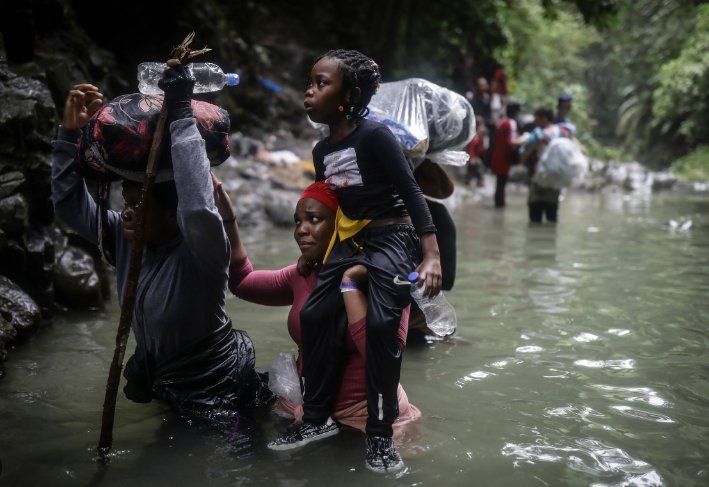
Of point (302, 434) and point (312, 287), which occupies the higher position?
point (312, 287)

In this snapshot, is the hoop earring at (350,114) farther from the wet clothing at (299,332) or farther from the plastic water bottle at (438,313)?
the plastic water bottle at (438,313)

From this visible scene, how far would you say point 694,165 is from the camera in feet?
74.9

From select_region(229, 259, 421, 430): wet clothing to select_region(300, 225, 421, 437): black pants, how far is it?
0.17ft

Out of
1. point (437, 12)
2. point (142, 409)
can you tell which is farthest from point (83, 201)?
point (437, 12)

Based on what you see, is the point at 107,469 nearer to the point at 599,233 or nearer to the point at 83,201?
the point at 83,201

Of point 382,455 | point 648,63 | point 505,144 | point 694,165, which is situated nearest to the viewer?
point 382,455

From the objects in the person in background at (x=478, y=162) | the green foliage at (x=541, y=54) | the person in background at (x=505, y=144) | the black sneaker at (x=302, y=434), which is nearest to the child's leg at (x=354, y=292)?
the black sneaker at (x=302, y=434)

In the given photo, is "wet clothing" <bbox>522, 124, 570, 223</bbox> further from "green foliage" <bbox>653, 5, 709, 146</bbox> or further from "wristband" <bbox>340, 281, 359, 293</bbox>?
"green foliage" <bbox>653, 5, 709, 146</bbox>

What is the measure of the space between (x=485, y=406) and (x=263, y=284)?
115cm

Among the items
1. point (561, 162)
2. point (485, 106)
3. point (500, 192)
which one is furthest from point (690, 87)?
point (561, 162)

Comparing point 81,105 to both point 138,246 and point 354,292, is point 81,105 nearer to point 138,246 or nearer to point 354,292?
point 138,246

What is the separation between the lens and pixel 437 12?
61.1 feet

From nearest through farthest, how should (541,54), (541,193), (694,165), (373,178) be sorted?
1. (373,178)
2. (541,193)
3. (694,165)
4. (541,54)

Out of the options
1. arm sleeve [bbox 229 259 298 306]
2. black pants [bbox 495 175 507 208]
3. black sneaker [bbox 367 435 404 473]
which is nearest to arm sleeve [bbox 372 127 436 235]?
arm sleeve [bbox 229 259 298 306]
